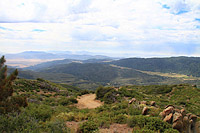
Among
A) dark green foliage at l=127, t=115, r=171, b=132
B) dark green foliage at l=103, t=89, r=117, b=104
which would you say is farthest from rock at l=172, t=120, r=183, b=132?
dark green foliage at l=103, t=89, r=117, b=104

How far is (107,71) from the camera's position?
645 feet

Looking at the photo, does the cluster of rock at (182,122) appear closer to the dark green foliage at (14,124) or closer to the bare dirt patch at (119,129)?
the bare dirt patch at (119,129)

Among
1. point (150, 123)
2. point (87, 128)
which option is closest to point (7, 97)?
point (87, 128)

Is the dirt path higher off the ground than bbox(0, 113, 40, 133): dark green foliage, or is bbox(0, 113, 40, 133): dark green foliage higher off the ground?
bbox(0, 113, 40, 133): dark green foliage

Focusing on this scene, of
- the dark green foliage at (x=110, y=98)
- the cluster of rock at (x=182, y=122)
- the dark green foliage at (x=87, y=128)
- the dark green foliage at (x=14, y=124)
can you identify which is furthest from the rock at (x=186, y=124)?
the dark green foliage at (x=110, y=98)

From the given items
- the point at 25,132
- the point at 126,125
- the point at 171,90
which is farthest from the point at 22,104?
the point at 171,90

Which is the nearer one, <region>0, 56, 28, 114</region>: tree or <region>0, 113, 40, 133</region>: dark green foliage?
<region>0, 113, 40, 133</region>: dark green foliage

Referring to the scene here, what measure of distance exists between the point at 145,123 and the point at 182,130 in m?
1.64

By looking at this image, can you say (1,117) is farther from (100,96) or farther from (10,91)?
(100,96)

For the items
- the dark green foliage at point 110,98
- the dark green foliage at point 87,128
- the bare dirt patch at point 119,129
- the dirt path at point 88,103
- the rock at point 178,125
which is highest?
the rock at point 178,125

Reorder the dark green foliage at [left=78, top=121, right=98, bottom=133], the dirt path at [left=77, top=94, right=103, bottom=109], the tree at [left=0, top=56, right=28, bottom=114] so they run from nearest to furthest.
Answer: the tree at [left=0, top=56, right=28, bottom=114] → the dark green foliage at [left=78, top=121, right=98, bottom=133] → the dirt path at [left=77, top=94, right=103, bottom=109]

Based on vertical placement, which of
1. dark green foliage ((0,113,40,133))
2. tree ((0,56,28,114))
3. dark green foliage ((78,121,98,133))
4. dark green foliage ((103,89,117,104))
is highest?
tree ((0,56,28,114))

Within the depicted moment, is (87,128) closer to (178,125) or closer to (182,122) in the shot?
(178,125)

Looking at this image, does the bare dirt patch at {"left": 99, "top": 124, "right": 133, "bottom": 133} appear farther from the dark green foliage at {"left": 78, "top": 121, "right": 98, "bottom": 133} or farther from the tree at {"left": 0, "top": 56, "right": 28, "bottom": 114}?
the tree at {"left": 0, "top": 56, "right": 28, "bottom": 114}
